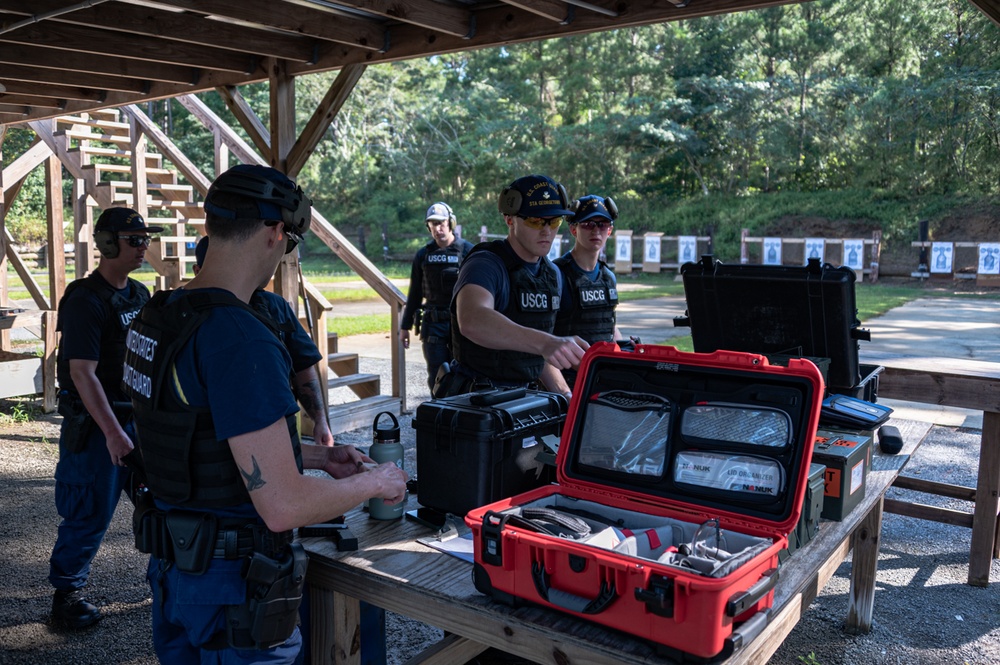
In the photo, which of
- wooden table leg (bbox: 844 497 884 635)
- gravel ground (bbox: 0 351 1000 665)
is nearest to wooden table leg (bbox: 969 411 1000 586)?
gravel ground (bbox: 0 351 1000 665)

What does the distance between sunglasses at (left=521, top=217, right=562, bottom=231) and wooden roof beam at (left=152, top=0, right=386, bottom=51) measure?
8.16 ft

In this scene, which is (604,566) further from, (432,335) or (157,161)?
(157,161)

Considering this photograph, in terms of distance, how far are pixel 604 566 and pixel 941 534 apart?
460cm

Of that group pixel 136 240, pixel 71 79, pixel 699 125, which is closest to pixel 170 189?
pixel 71 79

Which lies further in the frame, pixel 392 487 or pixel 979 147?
pixel 979 147

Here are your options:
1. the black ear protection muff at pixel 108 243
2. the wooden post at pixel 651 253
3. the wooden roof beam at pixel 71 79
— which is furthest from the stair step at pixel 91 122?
the wooden post at pixel 651 253

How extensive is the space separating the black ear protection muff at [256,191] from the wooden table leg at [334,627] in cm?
104

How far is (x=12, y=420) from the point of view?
8.16 metres

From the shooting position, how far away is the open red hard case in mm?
1613

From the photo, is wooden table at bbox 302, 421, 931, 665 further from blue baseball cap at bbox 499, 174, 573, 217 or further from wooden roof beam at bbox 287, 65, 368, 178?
wooden roof beam at bbox 287, 65, 368, 178

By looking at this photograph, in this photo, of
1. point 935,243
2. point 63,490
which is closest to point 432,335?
point 63,490

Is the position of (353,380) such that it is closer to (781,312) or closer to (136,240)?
(136,240)

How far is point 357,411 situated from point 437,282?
62.6 inches

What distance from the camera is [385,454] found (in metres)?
2.41
